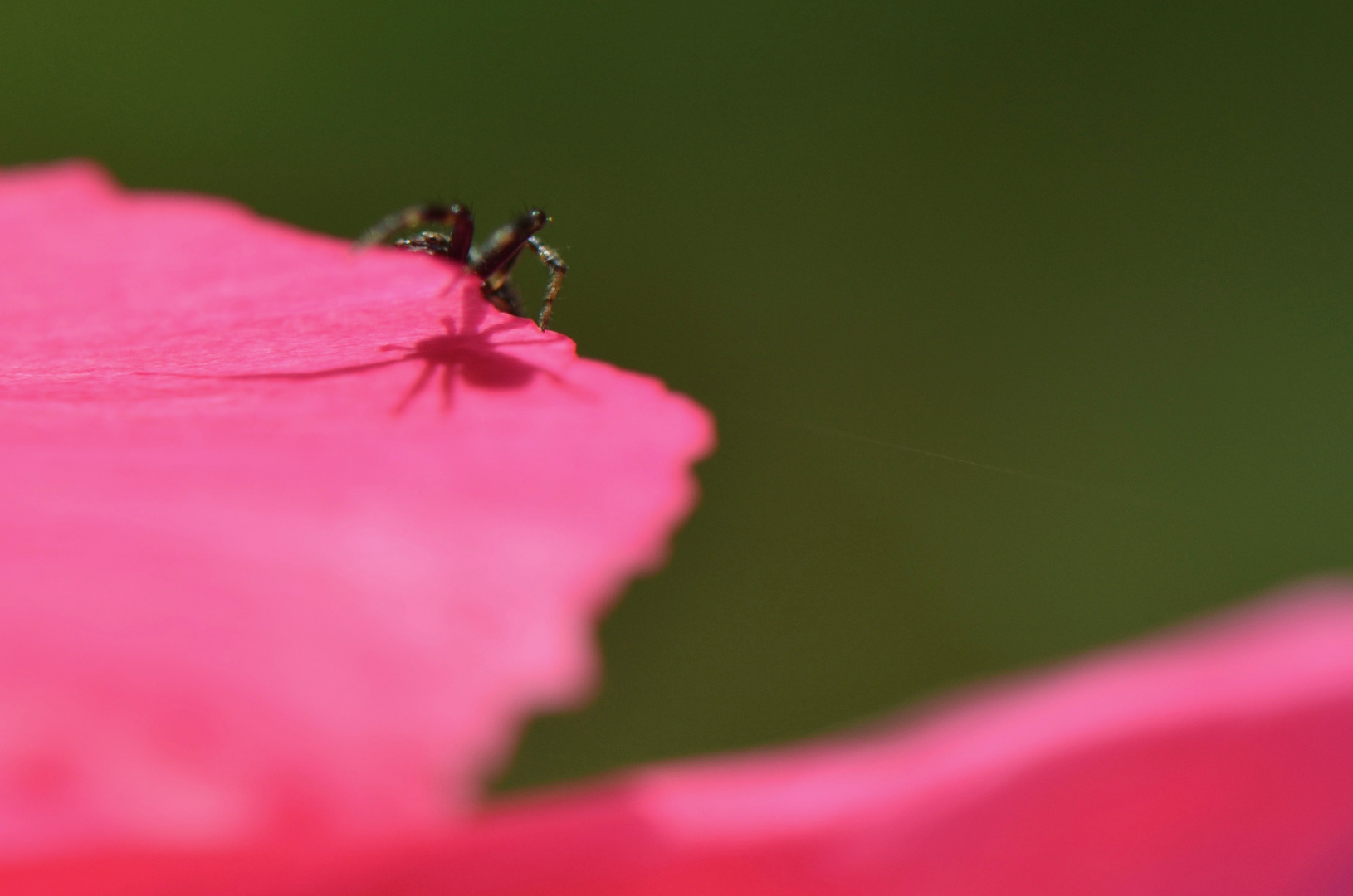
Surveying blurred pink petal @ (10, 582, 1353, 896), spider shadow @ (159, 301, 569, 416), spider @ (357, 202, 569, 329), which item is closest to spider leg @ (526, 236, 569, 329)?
spider @ (357, 202, 569, 329)

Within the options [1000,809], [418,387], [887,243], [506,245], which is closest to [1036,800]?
[1000,809]

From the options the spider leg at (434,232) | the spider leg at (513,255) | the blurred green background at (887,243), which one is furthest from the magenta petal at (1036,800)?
the blurred green background at (887,243)

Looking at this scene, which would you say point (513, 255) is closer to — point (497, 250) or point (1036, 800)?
point (497, 250)

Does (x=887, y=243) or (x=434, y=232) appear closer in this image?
(x=434, y=232)

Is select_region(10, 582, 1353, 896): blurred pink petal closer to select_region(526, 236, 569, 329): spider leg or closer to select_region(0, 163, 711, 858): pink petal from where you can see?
select_region(0, 163, 711, 858): pink petal

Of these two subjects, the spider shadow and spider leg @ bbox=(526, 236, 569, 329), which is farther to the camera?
spider leg @ bbox=(526, 236, 569, 329)

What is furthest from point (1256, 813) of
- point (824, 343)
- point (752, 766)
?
point (824, 343)

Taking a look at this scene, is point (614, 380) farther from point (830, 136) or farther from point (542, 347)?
point (830, 136)
